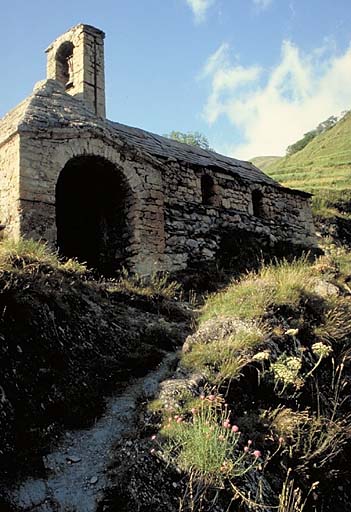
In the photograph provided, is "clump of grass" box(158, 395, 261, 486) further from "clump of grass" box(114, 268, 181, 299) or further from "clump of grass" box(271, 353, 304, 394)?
→ "clump of grass" box(114, 268, 181, 299)

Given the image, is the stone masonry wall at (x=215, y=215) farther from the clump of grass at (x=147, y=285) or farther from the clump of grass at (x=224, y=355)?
the clump of grass at (x=224, y=355)

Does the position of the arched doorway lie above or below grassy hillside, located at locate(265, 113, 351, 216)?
below

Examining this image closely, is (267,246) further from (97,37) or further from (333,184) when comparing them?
(333,184)

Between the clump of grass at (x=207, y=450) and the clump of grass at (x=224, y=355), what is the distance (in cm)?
101

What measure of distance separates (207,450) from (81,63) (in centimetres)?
1280

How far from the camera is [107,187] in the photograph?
11070mm

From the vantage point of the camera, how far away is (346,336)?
7086 mm

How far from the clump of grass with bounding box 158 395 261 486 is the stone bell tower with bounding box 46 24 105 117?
11.6 m

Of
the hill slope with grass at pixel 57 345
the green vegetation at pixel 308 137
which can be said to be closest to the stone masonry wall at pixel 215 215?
the hill slope with grass at pixel 57 345

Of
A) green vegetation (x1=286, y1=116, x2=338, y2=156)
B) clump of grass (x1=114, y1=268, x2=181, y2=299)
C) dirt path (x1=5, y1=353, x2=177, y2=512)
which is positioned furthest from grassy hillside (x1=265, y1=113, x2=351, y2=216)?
dirt path (x1=5, y1=353, x2=177, y2=512)

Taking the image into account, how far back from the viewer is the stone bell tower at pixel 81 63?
568 inches

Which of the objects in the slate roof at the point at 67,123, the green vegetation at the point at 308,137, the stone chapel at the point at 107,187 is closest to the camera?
the stone chapel at the point at 107,187

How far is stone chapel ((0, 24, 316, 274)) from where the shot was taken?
361 inches

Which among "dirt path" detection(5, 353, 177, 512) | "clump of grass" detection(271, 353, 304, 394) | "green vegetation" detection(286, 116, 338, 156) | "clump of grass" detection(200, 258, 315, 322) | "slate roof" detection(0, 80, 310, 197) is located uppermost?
"green vegetation" detection(286, 116, 338, 156)
